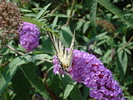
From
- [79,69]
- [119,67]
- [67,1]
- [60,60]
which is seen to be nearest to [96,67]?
[79,69]

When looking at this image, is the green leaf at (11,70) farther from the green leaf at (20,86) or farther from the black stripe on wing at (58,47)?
the green leaf at (20,86)

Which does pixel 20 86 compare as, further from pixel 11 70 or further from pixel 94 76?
pixel 94 76

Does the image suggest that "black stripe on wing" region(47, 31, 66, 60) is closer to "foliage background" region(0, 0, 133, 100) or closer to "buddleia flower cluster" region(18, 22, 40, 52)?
"foliage background" region(0, 0, 133, 100)

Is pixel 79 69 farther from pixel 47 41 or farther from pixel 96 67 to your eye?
pixel 47 41

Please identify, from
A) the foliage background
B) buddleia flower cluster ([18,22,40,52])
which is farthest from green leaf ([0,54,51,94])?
buddleia flower cluster ([18,22,40,52])

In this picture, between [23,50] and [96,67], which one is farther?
[23,50]

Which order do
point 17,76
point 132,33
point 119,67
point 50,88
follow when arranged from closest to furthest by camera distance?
1. point 17,76
2. point 50,88
3. point 119,67
4. point 132,33

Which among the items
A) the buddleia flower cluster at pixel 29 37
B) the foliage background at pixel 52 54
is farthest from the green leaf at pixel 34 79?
the buddleia flower cluster at pixel 29 37
